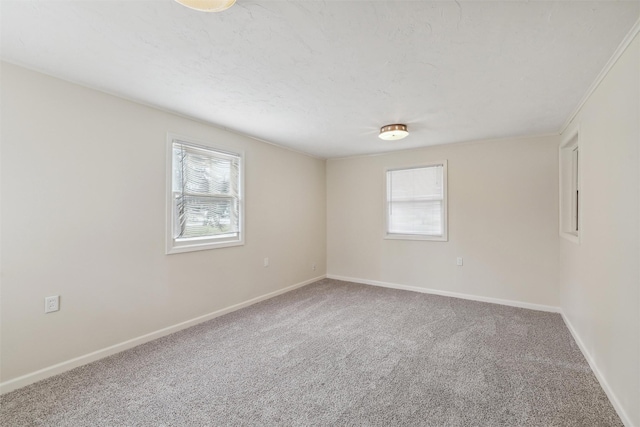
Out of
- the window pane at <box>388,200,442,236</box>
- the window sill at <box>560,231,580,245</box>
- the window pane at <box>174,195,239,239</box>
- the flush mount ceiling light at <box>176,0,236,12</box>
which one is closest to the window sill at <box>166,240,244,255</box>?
the window pane at <box>174,195,239,239</box>

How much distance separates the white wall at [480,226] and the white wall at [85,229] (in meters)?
2.52

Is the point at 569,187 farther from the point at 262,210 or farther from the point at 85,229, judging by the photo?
the point at 85,229

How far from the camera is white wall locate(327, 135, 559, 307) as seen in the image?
141 inches

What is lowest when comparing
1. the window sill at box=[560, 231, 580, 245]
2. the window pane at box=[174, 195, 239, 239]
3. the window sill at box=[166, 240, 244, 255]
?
the window sill at box=[166, 240, 244, 255]

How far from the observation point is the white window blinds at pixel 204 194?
3.01m

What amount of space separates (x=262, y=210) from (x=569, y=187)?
3.85 meters

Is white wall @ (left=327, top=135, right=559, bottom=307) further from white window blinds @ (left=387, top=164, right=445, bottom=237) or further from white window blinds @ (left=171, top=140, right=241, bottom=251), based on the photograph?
white window blinds @ (left=171, top=140, right=241, bottom=251)

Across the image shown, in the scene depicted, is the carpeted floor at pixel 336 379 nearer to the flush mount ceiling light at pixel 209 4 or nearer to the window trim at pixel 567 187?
the window trim at pixel 567 187

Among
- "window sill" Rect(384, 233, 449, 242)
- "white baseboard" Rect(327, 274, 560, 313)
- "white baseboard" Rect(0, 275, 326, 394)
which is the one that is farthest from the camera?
"window sill" Rect(384, 233, 449, 242)

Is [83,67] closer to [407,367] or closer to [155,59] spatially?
[155,59]

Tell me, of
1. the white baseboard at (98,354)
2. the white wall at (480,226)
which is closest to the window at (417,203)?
the white wall at (480,226)

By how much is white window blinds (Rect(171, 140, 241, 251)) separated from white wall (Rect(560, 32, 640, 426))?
354 cm

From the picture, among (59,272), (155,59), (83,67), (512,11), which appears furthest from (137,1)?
(59,272)

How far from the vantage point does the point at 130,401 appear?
6.07 ft
